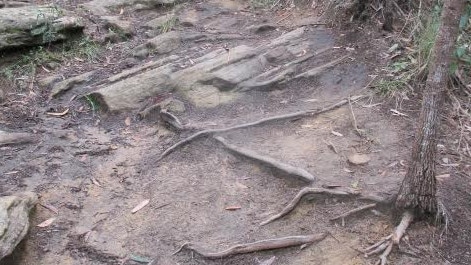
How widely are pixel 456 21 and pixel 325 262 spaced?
1633 millimetres

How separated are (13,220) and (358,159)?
2576mm

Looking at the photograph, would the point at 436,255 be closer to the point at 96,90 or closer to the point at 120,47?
the point at 96,90

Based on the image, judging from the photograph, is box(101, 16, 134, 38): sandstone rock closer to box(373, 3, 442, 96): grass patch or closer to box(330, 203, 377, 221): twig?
box(373, 3, 442, 96): grass patch

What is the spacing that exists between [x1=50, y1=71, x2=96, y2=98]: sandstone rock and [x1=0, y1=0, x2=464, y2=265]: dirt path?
0.07 m

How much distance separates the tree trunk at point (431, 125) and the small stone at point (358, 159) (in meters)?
0.82

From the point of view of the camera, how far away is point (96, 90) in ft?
17.9

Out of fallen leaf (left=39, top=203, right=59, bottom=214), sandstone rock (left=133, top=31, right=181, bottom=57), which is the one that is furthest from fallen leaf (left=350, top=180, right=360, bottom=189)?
sandstone rock (left=133, top=31, right=181, bottom=57)

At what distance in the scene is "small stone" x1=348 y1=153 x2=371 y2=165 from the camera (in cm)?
413

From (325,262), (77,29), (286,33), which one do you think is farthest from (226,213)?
(77,29)

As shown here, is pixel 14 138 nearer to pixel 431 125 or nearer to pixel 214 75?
pixel 214 75

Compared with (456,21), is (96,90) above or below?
below

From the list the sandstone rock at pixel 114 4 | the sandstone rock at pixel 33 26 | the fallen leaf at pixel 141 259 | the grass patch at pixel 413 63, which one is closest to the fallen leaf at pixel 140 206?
the fallen leaf at pixel 141 259

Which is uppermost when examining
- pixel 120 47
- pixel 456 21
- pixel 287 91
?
pixel 456 21

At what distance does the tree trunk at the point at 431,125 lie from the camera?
9.99 feet
